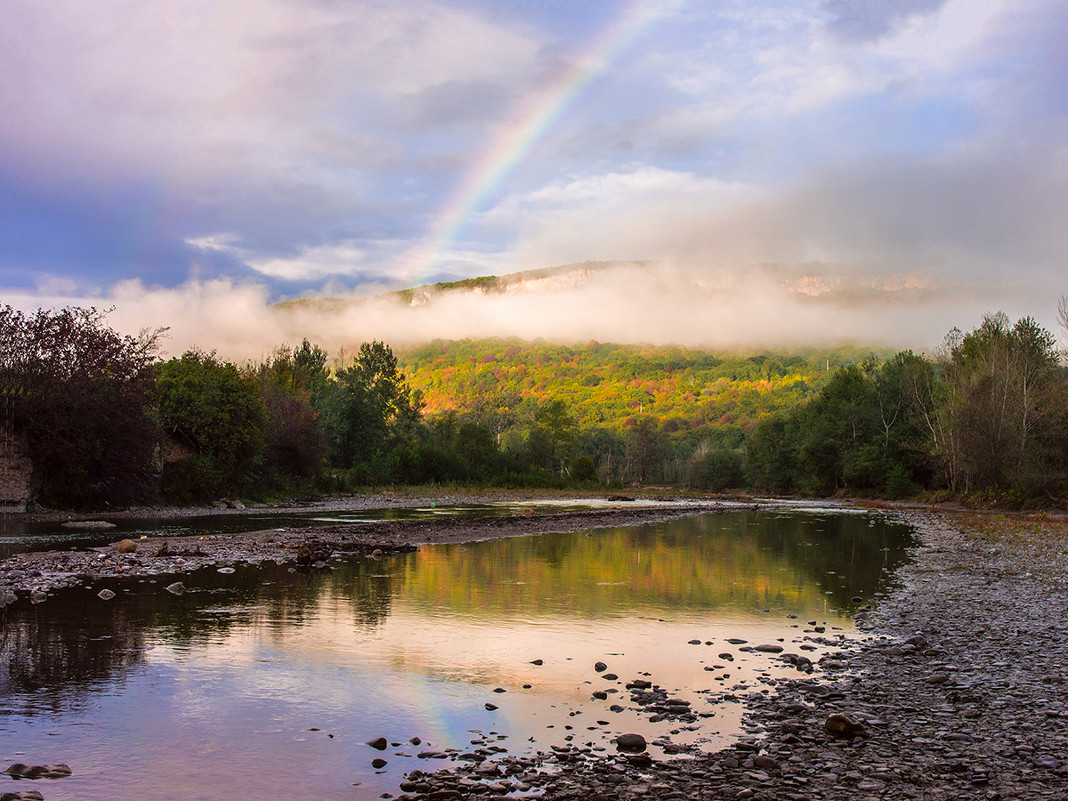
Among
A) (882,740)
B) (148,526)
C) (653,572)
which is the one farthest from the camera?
(148,526)

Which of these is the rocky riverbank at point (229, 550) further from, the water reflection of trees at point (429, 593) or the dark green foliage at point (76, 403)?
the dark green foliage at point (76, 403)

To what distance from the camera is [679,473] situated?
176 meters

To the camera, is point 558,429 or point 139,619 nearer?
point 139,619

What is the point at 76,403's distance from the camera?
119 feet

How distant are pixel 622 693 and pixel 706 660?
2.32 metres

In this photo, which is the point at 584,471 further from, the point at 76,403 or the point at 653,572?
the point at 653,572

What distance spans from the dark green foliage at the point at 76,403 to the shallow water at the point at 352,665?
69.5 feet

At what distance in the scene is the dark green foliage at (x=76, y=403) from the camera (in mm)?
35250

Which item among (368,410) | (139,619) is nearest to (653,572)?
(139,619)

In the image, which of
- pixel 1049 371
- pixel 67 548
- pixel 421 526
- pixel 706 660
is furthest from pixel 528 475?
pixel 706 660

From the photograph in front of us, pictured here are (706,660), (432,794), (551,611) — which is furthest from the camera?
(551,611)

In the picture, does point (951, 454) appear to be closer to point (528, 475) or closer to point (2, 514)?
point (528, 475)

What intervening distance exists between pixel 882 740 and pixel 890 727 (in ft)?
1.64

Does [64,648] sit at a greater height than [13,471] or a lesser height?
lesser
